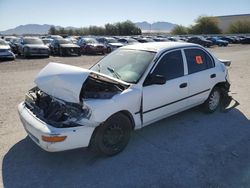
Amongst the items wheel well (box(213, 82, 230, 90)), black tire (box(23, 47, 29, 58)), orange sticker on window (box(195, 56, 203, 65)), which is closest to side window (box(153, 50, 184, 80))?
orange sticker on window (box(195, 56, 203, 65))

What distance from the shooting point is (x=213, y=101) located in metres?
6.09

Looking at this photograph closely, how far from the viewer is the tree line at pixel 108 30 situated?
7869cm

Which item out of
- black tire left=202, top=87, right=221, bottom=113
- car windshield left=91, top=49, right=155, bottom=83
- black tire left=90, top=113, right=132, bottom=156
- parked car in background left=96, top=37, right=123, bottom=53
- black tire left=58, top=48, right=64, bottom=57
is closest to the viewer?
black tire left=90, top=113, right=132, bottom=156

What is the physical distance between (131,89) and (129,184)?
4.76ft

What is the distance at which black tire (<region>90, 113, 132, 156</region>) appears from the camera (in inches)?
150

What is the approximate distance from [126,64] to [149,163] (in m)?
1.83

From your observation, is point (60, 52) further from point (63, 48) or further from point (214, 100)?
point (214, 100)

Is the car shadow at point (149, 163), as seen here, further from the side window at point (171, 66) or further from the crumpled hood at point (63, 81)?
the side window at point (171, 66)

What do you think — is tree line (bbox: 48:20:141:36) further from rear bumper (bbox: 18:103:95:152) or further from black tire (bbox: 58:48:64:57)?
rear bumper (bbox: 18:103:95:152)

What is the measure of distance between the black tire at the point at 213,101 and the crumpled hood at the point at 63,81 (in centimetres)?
320

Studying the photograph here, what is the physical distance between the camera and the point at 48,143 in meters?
3.47

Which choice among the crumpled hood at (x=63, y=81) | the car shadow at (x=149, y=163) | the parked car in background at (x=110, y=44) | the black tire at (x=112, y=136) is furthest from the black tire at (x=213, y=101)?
the parked car in background at (x=110, y=44)

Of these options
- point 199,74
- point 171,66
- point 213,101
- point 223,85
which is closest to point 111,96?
point 171,66

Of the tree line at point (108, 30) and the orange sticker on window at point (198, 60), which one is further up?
the orange sticker on window at point (198, 60)
